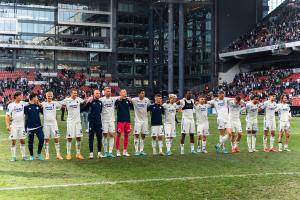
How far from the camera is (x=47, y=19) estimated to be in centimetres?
8944

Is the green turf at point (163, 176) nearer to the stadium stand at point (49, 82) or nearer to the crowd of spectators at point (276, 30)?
the crowd of spectators at point (276, 30)

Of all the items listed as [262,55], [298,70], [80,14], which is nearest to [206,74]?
[262,55]

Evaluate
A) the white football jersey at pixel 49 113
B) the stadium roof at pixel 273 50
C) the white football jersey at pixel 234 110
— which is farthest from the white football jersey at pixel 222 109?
the stadium roof at pixel 273 50

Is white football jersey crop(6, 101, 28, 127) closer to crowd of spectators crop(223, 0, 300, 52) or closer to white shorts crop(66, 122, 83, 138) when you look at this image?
white shorts crop(66, 122, 83, 138)

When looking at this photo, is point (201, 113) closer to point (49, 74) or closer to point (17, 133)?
point (17, 133)

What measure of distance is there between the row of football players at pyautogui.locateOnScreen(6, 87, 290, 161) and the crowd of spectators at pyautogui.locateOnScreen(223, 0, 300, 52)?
44.0m

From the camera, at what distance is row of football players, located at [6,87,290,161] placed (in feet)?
55.2

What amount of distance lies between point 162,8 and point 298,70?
29648 mm

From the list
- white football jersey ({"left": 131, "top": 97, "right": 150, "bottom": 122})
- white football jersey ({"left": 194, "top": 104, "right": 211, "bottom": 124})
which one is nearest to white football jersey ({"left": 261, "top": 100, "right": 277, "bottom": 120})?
white football jersey ({"left": 194, "top": 104, "right": 211, "bottom": 124})

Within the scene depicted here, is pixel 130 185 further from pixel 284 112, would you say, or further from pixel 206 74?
pixel 206 74

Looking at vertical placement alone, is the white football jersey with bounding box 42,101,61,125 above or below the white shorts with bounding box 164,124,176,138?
above

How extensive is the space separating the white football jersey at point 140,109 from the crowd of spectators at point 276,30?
46477 mm

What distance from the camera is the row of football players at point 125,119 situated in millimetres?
16812

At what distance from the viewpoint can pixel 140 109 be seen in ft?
59.1
